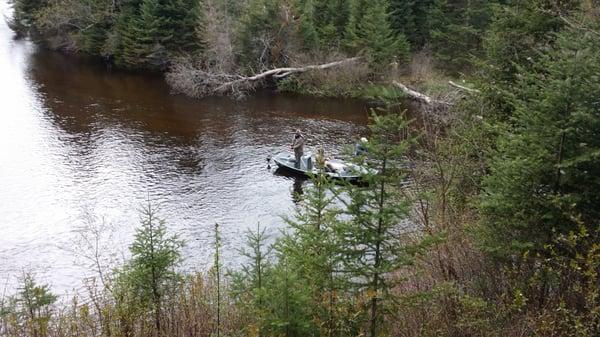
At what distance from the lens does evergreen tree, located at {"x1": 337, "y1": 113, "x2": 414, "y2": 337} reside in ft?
24.1

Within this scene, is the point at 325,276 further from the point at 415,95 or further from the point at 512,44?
the point at 415,95

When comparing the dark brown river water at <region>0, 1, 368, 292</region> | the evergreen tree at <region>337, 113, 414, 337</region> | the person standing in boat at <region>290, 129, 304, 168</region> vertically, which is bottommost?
the dark brown river water at <region>0, 1, 368, 292</region>

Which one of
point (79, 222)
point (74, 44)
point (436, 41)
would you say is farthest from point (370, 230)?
point (74, 44)

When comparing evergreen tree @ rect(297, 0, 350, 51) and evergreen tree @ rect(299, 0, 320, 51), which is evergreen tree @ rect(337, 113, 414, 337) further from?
evergreen tree @ rect(297, 0, 350, 51)

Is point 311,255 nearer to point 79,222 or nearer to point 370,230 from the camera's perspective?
point 370,230

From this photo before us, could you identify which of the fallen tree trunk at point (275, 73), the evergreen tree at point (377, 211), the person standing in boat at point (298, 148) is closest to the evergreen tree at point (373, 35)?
the fallen tree trunk at point (275, 73)

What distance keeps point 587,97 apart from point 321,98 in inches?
1168

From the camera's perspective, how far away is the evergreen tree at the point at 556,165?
827 centimetres

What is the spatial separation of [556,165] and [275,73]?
32474mm

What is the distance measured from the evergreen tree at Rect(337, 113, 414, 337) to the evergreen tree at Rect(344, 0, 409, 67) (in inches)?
1233

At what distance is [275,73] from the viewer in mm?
39531

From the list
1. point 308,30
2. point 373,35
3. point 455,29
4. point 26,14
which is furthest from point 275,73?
point 26,14

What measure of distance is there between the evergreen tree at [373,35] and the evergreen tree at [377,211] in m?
31.3

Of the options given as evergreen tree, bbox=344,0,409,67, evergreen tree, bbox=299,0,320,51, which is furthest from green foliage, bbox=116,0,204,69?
evergreen tree, bbox=344,0,409,67
